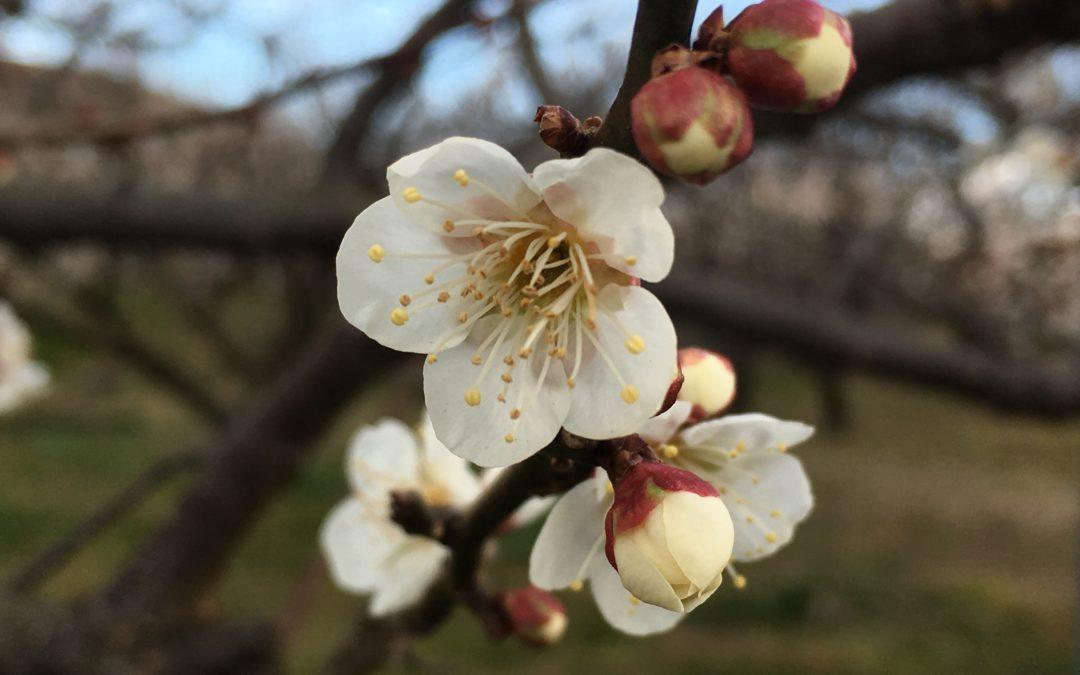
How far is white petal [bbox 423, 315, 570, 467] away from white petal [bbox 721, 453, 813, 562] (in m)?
0.25

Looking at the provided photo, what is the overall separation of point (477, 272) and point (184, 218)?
5.81ft

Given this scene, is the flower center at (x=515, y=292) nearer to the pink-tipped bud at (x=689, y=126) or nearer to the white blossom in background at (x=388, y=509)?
the pink-tipped bud at (x=689, y=126)

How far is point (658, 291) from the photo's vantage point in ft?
7.04

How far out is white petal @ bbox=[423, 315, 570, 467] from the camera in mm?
550

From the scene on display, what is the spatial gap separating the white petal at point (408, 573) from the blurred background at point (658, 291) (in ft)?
0.65

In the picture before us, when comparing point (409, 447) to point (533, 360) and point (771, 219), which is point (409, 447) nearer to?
point (533, 360)

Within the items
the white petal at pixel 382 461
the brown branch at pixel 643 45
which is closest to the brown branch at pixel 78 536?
the white petal at pixel 382 461

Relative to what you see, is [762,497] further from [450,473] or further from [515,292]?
[450,473]

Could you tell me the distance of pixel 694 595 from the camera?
0.54m

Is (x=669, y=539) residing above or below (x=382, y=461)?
above

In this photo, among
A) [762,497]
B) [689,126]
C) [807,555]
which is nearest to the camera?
[689,126]

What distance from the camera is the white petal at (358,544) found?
1.06 meters

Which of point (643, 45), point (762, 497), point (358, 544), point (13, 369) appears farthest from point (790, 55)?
point (13, 369)

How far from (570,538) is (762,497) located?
21 cm
